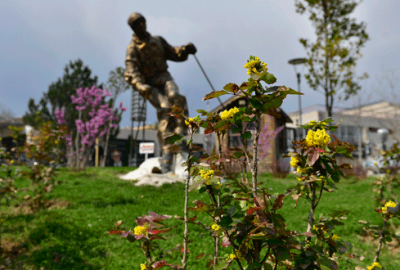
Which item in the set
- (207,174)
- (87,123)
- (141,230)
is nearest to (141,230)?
(141,230)

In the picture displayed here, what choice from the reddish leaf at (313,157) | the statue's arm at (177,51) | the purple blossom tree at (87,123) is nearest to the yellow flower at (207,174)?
the reddish leaf at (313,157)

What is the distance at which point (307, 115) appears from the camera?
2986cm

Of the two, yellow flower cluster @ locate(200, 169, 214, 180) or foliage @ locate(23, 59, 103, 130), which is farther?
foliage @ locate(23, 59, 103, 130)

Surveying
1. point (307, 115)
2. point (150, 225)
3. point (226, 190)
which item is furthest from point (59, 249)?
point (307, 115)

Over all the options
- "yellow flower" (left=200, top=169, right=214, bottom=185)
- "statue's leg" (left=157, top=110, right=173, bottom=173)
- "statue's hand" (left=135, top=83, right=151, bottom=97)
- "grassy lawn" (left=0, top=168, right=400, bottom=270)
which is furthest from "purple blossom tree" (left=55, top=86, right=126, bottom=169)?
"yellow flower" (left=200, top=169, right=214, bottom=185)

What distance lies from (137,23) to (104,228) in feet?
17.9

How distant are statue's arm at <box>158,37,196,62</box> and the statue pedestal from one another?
113 inches

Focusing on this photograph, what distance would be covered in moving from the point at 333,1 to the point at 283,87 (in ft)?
37.2

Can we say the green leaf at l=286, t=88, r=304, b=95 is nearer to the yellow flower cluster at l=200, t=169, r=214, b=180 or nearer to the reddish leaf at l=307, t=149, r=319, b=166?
the reddish leaf at l=307, t=149, r=319, b=166

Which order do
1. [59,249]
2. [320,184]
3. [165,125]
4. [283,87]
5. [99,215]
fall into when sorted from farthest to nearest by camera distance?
1. [165,125]
2. [99,215]
3. [59,249]
4. [320,184]
5. [283,87]

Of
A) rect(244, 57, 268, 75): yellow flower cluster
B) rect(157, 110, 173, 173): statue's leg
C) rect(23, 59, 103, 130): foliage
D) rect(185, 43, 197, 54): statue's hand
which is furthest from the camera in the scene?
rect(23, 59, 103, 130): foliage

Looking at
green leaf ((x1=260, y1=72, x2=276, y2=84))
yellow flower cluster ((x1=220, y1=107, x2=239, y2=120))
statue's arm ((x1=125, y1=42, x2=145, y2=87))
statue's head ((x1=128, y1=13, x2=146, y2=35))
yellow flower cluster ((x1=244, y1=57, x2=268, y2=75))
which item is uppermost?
statue's head ((x1=128, y1=13, x2=146, y2=35))

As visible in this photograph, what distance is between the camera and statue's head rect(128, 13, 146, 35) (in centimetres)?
700

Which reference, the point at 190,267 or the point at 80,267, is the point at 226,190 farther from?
the point at 80,267
